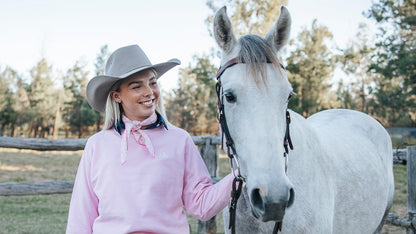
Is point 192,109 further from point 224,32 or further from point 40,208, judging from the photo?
point 224,32

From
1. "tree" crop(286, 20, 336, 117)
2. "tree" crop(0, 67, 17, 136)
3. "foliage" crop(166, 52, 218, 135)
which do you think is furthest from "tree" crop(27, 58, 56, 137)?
"tree" crop(286, 20, 336, 117)

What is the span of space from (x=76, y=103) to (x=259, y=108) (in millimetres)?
33273

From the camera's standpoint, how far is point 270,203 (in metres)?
1.17

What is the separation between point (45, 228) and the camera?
4828mm

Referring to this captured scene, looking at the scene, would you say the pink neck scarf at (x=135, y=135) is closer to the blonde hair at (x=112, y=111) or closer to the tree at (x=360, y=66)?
the blonde hair at (x=112, y=111)

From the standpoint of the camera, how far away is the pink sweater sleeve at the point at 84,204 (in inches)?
69.5

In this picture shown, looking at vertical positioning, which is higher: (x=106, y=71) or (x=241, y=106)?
(x=106, y=71)

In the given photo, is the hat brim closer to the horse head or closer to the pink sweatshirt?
the pink sweatshirt

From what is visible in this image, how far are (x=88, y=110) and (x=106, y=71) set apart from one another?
29083 mm

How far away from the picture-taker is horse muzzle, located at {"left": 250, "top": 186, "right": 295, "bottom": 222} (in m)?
1.17

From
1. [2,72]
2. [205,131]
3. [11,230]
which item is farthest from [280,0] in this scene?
[2,72]

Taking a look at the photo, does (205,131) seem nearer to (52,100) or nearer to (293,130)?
(52,100)

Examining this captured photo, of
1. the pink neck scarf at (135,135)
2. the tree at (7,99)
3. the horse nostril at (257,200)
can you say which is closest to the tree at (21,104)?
the tree at (7,99)

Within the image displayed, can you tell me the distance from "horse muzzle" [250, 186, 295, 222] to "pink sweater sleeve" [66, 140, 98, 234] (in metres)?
1.08
